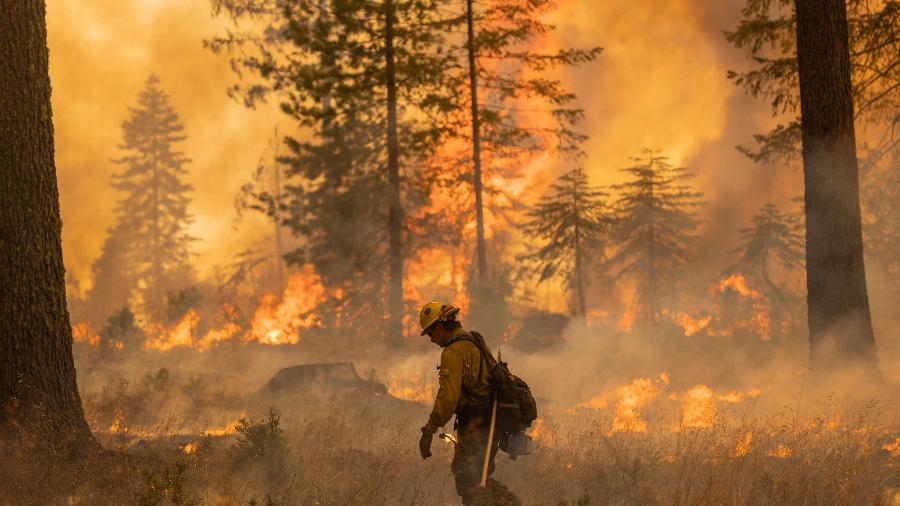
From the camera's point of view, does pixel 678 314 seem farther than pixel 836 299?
Yes

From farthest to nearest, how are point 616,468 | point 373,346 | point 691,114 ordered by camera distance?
1. point 691,114
2. point 373,346
3. point 616,468

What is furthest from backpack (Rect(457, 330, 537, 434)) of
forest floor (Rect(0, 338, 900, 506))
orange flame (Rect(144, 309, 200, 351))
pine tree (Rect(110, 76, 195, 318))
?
pine tree (Rect(110, 76, 195, 318))

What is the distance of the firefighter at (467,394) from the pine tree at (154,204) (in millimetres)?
43623

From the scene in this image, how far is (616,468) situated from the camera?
24.9ft

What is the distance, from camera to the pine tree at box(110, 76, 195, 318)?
47.0 metres

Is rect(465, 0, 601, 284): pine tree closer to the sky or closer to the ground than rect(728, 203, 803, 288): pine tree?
closer to the sky

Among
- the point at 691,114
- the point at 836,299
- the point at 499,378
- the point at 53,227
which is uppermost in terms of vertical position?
the point at 691,114

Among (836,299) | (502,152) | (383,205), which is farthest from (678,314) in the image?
(836,299)

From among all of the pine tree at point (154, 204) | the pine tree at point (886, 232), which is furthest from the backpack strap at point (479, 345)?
the pine tree at point (154, 204)

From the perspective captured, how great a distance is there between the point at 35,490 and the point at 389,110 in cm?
1464

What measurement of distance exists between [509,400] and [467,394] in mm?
335

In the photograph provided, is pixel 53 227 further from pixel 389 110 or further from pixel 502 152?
pixel 502 152

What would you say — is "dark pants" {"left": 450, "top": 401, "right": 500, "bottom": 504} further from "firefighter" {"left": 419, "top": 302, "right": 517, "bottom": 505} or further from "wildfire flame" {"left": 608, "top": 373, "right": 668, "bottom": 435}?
Result: "wildfire flame" {"left": 608, "top": 373, "right": 668, "bottom": 435}

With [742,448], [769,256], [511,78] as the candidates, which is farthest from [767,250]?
[742,448]
